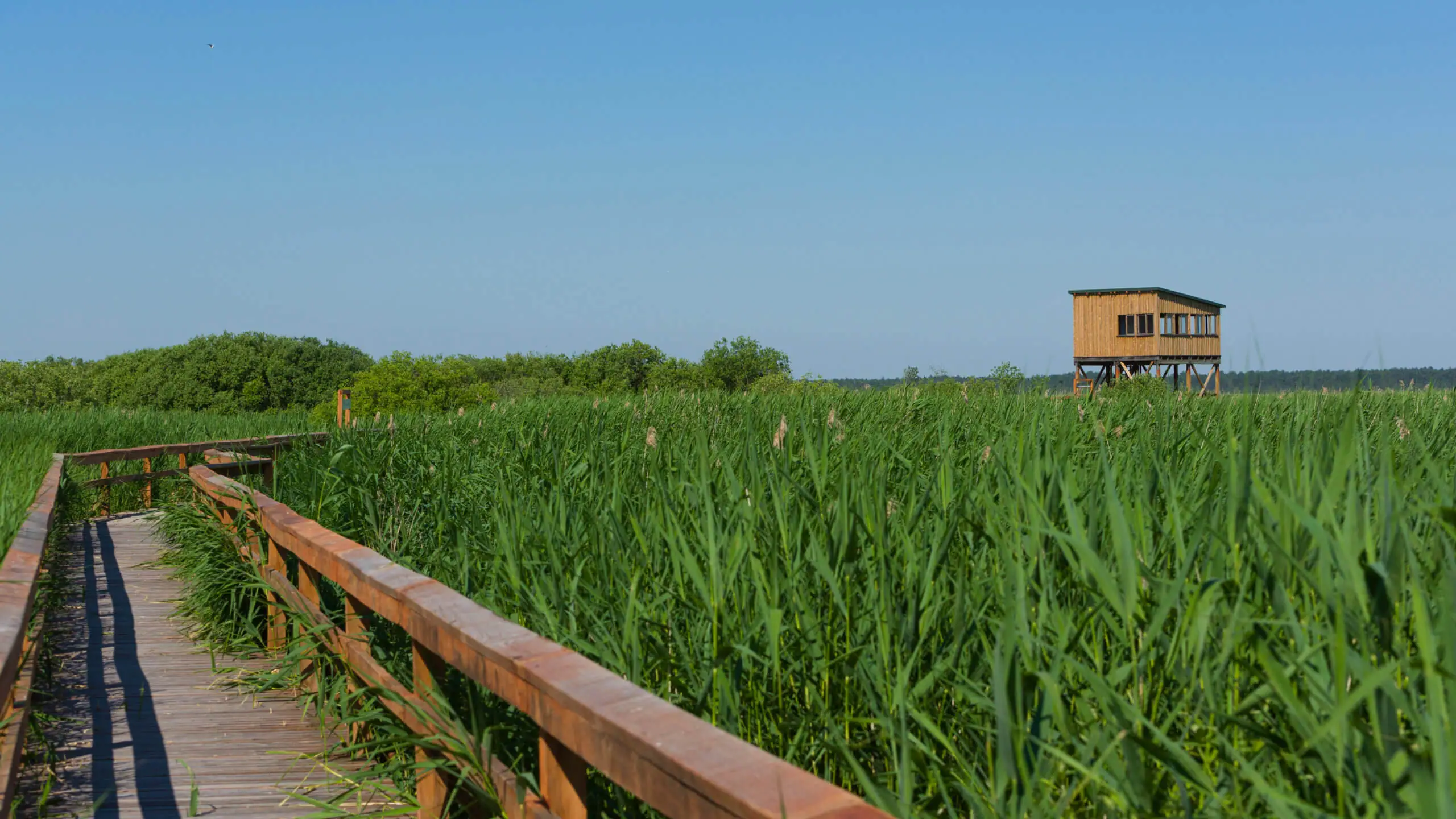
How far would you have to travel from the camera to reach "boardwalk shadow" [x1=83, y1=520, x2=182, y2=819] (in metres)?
3.82

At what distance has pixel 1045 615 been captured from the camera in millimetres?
2182

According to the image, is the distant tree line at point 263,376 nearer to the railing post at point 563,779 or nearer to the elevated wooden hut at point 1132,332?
the elevated wooden hut at point 1132,332

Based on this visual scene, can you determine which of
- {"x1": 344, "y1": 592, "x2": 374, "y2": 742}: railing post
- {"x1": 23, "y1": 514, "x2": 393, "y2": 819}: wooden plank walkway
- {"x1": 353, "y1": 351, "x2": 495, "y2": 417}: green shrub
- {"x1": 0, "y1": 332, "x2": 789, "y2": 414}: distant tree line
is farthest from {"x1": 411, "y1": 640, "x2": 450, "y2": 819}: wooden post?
{"x1": 0, "y1": 332, "x2": 789, "y2": 414}: distant tree line

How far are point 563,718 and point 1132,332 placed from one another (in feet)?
163

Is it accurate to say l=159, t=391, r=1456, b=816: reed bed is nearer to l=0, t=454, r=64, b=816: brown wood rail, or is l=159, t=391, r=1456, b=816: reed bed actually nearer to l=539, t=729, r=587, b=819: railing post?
l=539, t=729, r=587, b=819: railing post

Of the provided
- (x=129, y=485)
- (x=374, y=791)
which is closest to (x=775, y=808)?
(x=374, y=791)

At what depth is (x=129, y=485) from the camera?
15602mm

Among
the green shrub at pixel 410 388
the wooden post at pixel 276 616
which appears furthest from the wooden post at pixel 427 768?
the green shrub at pixel 410 388

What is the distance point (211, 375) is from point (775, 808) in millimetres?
78051

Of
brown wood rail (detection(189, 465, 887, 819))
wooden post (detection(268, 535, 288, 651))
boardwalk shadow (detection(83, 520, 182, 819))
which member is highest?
brown wood rail (detection(189, 465, 887, 819))

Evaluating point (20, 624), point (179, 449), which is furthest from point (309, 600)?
point (179, 449)

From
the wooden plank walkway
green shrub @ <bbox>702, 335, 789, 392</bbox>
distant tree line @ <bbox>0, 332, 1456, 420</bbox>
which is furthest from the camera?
green shrub @ <bbox>702, 335, 789, 392</bbox>

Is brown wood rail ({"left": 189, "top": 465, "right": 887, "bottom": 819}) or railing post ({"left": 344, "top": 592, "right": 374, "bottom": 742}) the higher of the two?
brown wood rail ({"left": 189, "top": 465, "right": 887, "bottom": 819})

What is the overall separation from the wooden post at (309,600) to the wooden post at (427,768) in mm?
1670
